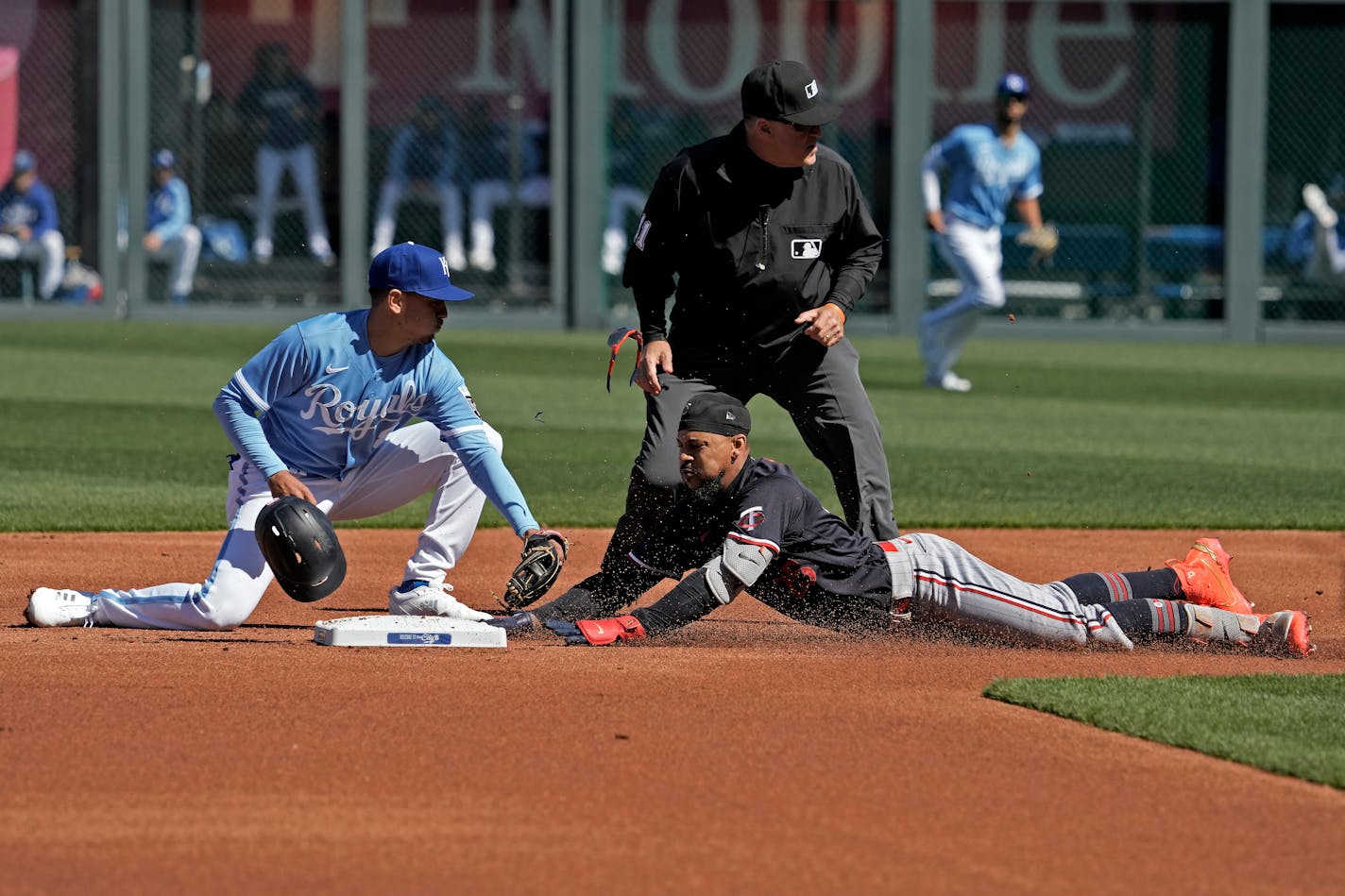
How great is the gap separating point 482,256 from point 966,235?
9118mm

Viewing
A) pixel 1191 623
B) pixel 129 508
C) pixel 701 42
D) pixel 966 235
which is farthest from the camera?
pixel 701 42

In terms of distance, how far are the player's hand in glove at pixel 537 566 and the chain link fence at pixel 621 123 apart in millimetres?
17691

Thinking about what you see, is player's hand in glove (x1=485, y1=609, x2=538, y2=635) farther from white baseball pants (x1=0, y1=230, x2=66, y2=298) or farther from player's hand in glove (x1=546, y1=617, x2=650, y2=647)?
white baseball pants (x1=0, y1=230, x2=66, y2=298)

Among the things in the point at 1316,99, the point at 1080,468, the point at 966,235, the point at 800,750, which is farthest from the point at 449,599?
the point at 1316,99

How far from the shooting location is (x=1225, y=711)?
5.65 metres

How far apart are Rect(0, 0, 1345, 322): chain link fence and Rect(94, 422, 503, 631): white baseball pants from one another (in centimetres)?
1690

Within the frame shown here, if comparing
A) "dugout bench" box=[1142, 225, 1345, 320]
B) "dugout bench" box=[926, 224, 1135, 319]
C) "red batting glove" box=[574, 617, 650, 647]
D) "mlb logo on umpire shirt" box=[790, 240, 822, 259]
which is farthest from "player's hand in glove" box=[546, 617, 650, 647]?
"dugout bench" box=[1142, 225, 1345, 320]

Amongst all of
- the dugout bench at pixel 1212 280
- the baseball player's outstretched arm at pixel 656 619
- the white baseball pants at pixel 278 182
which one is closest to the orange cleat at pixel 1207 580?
the baseball player's outstretched arm at pixel 656 619

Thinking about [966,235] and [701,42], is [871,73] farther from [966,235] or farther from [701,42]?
[966,235]

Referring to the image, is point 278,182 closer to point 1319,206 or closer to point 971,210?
point 971,210

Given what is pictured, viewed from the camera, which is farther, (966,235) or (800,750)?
(966,235)

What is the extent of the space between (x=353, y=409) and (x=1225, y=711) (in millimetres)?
3007

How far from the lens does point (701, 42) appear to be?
940 inches

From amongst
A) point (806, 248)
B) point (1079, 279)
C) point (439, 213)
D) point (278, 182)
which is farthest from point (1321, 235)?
point (806, 248)
